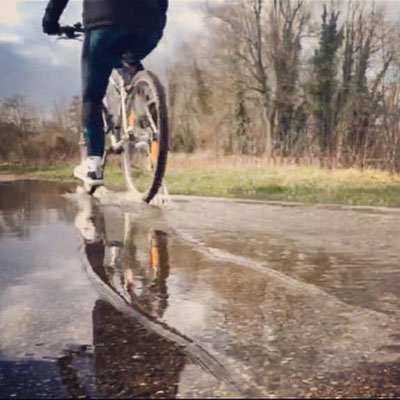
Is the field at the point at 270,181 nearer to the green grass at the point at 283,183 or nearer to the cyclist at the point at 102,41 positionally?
the green grass at the point at 283,183

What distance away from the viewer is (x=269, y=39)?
29812 mm

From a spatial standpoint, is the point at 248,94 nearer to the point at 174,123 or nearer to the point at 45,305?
the point at 174,123

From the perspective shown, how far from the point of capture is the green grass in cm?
705

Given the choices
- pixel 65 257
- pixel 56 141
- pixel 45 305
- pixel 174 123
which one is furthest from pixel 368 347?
pixel 174 123

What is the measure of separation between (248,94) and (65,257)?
28.7 metres

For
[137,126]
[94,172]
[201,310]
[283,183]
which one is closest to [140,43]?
[137,126]

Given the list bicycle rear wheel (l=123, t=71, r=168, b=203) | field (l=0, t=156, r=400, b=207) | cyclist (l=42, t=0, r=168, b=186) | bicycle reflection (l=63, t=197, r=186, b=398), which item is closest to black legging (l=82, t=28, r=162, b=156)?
cyclist (l=42, t=0, r=168, b=186)

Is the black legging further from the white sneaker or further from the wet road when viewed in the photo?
the wet road

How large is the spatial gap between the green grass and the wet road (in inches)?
115

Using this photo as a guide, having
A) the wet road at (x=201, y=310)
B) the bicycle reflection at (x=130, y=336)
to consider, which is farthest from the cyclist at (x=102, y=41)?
the bicycle reflection at (x=130, y=336)

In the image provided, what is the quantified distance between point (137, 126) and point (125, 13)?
1.09m

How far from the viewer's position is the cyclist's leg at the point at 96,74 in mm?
4020

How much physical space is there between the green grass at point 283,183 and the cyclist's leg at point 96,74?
8.85 feet

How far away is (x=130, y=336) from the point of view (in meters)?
1.77
